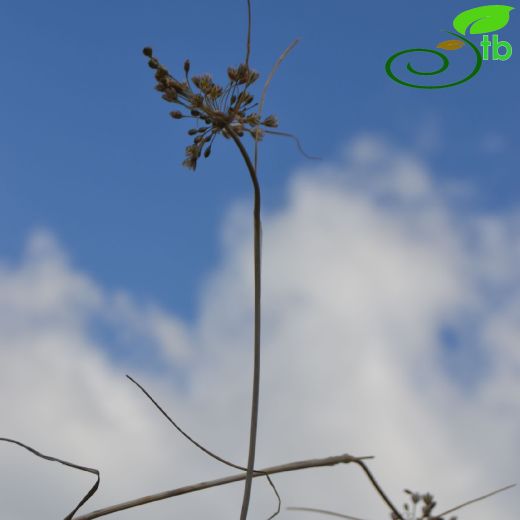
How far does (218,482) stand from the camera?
2.13 m

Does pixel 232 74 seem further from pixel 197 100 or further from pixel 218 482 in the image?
pixel 218 482

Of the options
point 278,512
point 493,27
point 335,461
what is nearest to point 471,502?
→ point 335,461

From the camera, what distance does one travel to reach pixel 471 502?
83.7 inches

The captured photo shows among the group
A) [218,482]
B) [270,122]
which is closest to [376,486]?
[218,482]

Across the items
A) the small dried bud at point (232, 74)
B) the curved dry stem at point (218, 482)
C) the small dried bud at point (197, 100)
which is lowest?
the curved dry stem at point (218, 482)

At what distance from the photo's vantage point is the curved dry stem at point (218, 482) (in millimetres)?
2037

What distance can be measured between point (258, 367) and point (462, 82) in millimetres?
3156

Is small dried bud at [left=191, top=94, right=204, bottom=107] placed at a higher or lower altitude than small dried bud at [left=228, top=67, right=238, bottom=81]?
lower

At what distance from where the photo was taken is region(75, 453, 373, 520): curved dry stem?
2037mm

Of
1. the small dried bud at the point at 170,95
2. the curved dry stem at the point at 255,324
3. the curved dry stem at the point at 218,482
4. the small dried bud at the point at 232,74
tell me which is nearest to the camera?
the curved dry stem at the point at 255,324

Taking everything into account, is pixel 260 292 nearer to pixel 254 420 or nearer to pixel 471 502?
pixel 254 420

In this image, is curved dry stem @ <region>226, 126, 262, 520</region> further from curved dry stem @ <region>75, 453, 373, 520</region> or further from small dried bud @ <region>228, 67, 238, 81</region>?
small dried bud @ <region>228, 67, 238, 81</region>

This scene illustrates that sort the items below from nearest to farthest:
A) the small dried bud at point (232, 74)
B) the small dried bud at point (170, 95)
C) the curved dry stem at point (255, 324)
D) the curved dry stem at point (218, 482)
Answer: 1. the curved dry stem at point (255, 324)
2. the curved dry stem at point (218, 482)
3. the small dried bud at point (170, 95)
4. the small dried bud at point (232, 74)

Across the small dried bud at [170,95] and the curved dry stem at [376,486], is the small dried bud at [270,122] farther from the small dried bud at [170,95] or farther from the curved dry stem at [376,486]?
the curved dry stem at [376,486]
